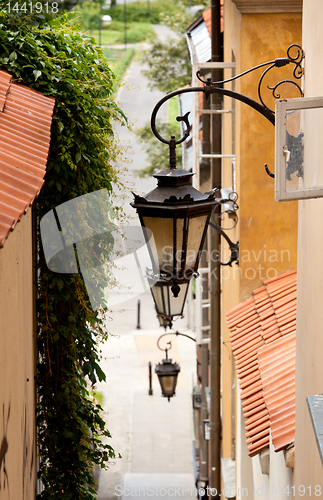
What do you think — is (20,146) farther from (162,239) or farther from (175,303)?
(175,303)

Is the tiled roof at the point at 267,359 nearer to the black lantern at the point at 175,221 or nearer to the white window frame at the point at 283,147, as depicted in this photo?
the black lantern at the point at 175,221

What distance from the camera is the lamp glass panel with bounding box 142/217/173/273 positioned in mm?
3451

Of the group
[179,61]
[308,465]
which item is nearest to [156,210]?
[308,465]

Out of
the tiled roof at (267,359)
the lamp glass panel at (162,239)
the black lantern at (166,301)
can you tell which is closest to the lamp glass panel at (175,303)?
the black lantern at (166,301)

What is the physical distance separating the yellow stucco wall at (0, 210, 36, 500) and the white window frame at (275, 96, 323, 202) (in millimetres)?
1535

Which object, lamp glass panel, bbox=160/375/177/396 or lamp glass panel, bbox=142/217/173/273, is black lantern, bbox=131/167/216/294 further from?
lamp glass panel, bbox=160/375/177/396

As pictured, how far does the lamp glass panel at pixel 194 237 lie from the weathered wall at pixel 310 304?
23.1 inches

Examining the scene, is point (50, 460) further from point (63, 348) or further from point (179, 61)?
point (179, 61)

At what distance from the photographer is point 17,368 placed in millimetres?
4219

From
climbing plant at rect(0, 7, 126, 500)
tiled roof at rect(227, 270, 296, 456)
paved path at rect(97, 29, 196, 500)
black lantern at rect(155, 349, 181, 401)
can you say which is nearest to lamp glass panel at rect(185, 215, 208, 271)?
tiled roof at rect(227, 270, 296, 456)

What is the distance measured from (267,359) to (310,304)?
1.90 meters

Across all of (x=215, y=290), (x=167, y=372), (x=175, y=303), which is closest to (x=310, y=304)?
(x=175, y=303)

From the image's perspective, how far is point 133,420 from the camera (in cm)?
1614

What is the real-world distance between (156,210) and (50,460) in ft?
9.97
